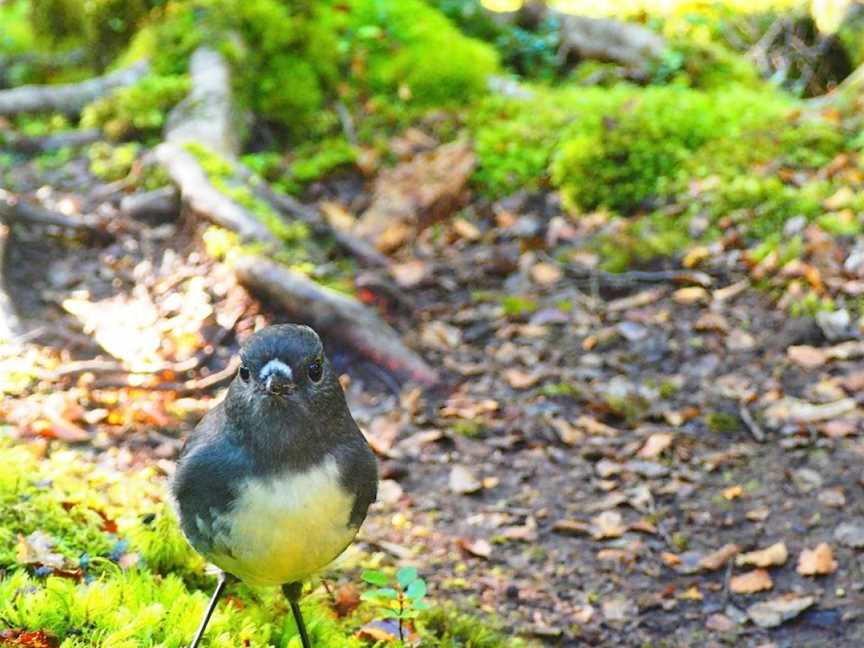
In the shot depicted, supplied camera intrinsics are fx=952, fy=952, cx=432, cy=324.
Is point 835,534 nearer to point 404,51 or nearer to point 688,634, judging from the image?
point 688,634

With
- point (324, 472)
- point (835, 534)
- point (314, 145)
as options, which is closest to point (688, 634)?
point (835, 534)

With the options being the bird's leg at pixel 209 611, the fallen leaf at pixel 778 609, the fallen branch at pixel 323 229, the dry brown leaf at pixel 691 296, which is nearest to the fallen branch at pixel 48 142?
the fallen branch at pixel 323 229

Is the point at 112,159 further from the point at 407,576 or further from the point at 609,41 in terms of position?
the point at 407,576

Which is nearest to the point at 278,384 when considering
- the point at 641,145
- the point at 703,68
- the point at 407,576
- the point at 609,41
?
the point at 407,576

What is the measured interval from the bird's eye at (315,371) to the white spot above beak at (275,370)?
4.0 inches

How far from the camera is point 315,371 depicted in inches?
117

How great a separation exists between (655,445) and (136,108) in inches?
223

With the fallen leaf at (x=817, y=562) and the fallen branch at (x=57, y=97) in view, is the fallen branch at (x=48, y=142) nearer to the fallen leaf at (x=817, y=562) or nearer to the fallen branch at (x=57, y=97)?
the fallen branch at (x=57, y=97)

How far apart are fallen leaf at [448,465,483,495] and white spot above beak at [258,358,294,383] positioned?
251 cm

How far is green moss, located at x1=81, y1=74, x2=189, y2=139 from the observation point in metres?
8.49

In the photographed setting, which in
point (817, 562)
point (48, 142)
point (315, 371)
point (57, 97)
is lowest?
point (48, 142)

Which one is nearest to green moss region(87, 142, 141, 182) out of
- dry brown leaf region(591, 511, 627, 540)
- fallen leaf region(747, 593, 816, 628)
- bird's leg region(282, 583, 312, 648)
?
dry brown leaf region(591, 511, 627, 540)

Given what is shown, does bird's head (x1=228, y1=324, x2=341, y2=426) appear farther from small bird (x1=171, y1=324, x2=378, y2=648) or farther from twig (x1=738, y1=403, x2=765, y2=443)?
twig (x1=738, y1=403, x2=765, y2=443)

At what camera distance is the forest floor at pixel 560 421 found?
444 centimetres
